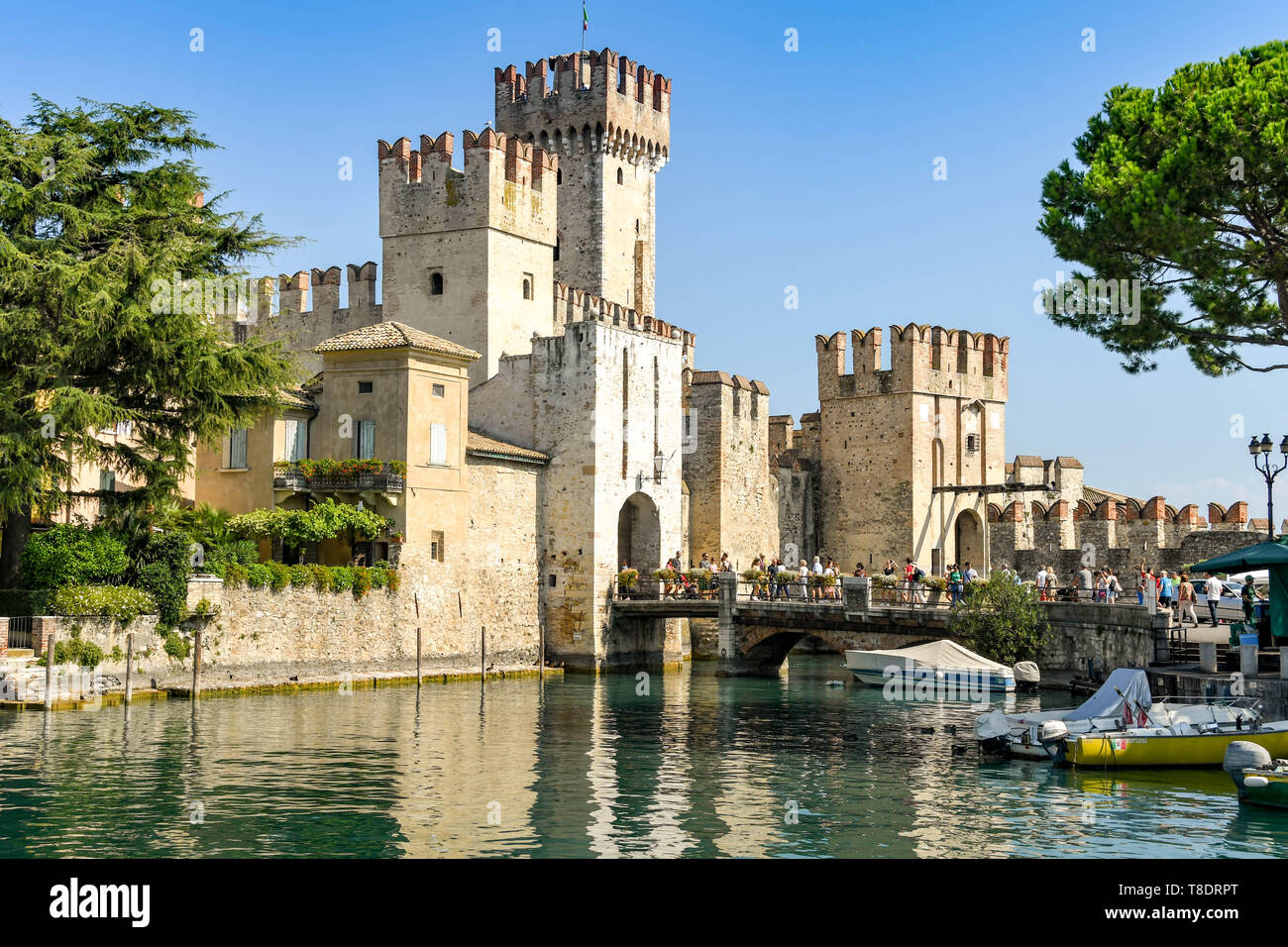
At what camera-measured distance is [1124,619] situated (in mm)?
29094

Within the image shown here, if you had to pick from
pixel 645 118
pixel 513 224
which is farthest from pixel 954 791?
pixel 645 118

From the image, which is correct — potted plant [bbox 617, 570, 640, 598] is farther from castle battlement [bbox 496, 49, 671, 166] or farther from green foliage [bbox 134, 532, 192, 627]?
castle battlement [bbox 496, 49, 671, 166]

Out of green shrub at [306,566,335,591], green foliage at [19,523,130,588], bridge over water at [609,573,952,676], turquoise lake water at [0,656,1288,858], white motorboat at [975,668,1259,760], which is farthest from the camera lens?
bridge over water at [609,573,952,676]

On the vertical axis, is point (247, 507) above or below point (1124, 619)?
above

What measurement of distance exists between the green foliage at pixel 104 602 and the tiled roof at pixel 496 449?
1032 cm

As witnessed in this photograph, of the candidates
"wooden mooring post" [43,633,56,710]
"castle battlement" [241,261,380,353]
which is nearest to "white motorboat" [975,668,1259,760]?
"wooden mooring post" [43,633,56,710]

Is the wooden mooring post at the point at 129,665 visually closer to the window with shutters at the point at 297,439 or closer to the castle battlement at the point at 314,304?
the window with shutters at the point at 297,439

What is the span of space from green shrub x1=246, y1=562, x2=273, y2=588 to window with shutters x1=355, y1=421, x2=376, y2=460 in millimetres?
5098

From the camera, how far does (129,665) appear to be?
25.9 m

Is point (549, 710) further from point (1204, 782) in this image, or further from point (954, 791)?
point (1204, 782)

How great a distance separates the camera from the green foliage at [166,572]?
2758 cm

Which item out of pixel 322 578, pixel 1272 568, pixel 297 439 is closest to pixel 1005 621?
pixel 1272 568

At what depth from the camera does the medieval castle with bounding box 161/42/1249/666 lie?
113 ft
